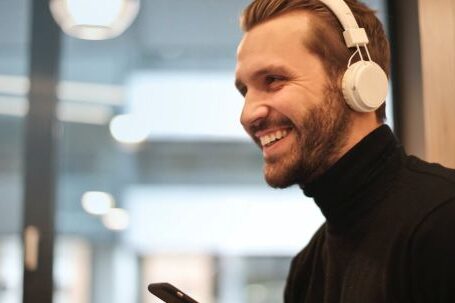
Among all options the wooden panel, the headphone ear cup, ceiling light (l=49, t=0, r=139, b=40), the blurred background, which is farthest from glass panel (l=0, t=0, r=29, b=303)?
the headphone ear cup

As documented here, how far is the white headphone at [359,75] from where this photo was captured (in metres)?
0.96

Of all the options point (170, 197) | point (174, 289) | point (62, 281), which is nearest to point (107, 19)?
point (170, 197)

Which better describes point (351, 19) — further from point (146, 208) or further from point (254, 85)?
point (146, 208)

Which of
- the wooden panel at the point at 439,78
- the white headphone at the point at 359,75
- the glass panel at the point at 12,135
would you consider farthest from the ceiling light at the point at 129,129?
the white headphone at the point at 359,75

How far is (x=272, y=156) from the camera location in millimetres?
989

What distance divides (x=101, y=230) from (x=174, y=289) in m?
1.50

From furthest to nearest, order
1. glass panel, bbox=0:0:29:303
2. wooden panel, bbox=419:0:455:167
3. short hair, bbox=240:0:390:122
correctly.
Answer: glass panel, bbox=0:0:29:303, wooden panel, bbox=419:0:455:167, short hair, bbox=240:0:390:122

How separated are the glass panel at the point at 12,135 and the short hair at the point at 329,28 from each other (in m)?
1.45

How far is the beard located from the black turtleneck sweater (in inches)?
1.0

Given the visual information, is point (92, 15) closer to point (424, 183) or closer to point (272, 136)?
point (272, 136)

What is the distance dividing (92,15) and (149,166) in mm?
612

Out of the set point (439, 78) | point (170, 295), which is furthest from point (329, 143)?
point (439, 78)

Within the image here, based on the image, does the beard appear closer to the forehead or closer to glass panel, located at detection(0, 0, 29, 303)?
the forehead

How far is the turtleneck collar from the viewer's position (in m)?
0.94
